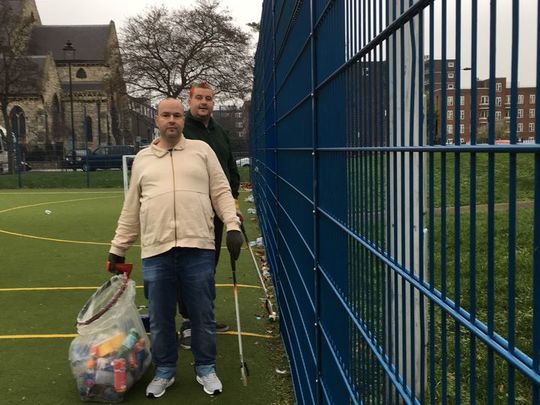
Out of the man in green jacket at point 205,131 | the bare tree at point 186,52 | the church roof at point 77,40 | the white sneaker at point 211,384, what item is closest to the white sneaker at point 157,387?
the white sneaker at point 211,384

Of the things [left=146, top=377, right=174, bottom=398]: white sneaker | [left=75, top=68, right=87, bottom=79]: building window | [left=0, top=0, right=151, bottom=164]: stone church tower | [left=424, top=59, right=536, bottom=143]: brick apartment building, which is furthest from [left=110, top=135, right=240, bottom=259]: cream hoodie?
[left=75, top=68, right=87, bottom=79]: building window

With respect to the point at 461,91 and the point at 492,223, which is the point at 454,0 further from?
the point at 492,223

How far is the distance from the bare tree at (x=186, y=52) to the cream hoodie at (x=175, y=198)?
107 ft

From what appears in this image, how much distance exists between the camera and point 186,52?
3738 centimetres

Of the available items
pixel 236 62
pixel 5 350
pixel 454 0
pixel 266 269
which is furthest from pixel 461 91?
pixel 236 62

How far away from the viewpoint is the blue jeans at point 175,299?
3.86 m

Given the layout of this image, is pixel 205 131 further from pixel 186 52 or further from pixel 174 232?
pixel 186 52

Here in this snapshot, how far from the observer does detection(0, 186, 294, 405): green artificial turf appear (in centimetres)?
406

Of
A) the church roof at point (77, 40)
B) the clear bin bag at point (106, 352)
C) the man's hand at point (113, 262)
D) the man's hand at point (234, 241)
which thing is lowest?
the clear bin bag at point (106, 352)

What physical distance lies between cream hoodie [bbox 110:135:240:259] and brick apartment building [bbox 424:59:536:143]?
9.30ft

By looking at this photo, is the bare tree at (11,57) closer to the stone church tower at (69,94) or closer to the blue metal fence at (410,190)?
the stone church tower at (69,94)

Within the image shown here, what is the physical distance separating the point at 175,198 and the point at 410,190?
8.88ft

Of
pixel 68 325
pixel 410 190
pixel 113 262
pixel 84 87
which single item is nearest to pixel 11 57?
pixel 84 87

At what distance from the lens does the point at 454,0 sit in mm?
896
